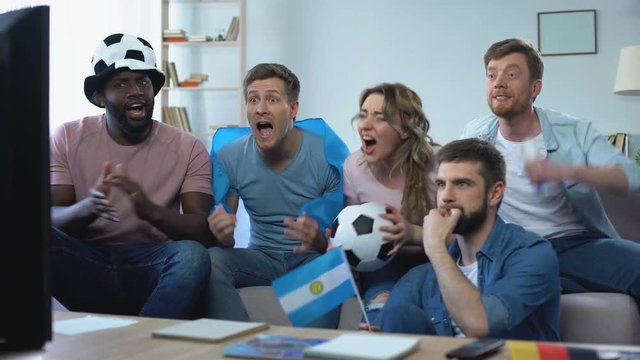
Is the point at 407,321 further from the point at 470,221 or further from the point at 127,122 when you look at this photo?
the point at 127,122

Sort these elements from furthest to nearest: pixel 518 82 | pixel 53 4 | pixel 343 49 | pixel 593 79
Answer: pixel 343 49
pixel 593 79
pixel 53 4
pixel 518 82

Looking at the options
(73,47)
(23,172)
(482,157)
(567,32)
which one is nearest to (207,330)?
(23,172)

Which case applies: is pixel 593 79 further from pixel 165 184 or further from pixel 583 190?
pixel 165 184

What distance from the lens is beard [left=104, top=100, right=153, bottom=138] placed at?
2.59 meters

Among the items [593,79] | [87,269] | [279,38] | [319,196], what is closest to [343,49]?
[279,38]

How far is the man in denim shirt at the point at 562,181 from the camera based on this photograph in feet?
7.28

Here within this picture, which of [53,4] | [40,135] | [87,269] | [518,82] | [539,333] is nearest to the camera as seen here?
[40,135]

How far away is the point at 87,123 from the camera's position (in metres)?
2.66

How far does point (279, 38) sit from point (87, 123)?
3.35 m

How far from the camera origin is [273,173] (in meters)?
2.69

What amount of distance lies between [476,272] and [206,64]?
170 inches

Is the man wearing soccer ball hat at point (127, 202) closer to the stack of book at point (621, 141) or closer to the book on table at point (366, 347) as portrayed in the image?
the book on table at point (366, 347)

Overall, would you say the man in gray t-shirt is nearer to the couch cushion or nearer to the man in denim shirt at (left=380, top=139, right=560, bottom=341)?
the man in denim shirt at (left=380, top=139, right=560, bottom=341)

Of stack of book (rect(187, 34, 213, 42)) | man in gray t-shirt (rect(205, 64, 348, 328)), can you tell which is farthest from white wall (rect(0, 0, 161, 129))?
man in gray t-shirt (rect(205, 64, 348, 328))
